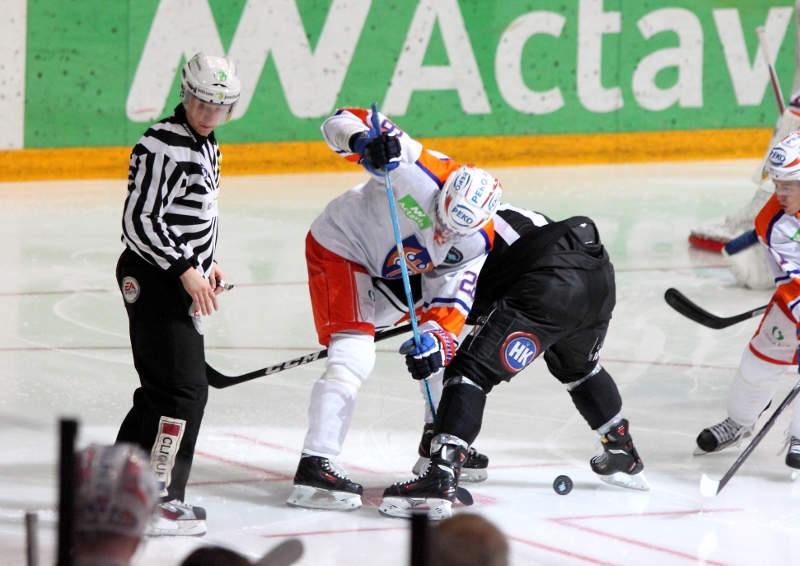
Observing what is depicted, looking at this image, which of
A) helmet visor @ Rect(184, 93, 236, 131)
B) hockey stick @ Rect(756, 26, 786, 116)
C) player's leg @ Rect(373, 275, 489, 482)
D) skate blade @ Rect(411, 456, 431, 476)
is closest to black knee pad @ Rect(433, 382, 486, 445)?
player's leg @ Rect(373, 275, 489, 482)

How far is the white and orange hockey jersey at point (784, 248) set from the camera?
365 cm

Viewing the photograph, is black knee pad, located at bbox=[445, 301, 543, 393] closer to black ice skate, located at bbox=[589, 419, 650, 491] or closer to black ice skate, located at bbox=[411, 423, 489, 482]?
black ice skate, located at bbox=[411, 423, 489, 482]

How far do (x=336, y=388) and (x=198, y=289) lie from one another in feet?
1.67

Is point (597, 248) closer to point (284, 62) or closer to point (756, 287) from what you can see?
point (756, 287)

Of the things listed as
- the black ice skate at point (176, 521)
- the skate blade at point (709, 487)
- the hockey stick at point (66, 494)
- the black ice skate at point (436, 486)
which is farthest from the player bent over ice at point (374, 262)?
the hockey stick at point (66, 494)

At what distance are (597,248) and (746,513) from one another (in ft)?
2.64

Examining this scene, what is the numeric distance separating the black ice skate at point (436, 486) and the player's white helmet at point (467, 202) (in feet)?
1.74

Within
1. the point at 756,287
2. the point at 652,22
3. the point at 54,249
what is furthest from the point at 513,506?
the point at 652,22

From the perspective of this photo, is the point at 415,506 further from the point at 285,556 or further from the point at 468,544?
the point at 468,544

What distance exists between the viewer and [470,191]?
326 cm

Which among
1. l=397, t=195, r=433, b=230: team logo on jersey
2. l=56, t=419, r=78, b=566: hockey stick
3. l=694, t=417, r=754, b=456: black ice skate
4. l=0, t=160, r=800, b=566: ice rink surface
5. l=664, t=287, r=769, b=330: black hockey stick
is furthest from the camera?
l=664, t=287, r=769, b=330: black hockey stick

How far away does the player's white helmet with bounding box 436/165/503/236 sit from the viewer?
326 cm

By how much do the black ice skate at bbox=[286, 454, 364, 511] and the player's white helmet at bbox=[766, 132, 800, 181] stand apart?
1.48m

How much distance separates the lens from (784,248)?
371 cm
